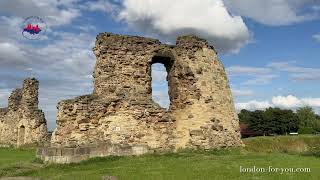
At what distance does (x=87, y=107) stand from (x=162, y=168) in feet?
15.4

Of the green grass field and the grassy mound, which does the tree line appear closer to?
the grassy mound

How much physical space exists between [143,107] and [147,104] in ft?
0.70

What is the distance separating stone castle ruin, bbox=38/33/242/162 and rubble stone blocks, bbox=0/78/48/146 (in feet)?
48.1

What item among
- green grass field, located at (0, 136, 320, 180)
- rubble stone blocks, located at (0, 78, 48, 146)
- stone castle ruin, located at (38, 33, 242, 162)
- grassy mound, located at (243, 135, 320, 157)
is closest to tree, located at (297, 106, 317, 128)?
grassy mound, located at (243, 135, 320, 157)

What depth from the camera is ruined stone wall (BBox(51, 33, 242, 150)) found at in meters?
15.8

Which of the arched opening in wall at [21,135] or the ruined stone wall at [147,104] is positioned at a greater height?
the ruined stone wall at [147,104]

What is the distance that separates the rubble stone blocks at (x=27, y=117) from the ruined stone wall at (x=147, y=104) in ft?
48.5

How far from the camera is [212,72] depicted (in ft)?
59.4

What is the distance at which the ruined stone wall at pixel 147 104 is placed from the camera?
51.8ft

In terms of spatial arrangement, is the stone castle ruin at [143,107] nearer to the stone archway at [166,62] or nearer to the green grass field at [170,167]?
the stone archway at [166,62]

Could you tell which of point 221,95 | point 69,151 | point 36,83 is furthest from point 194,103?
point 36,83

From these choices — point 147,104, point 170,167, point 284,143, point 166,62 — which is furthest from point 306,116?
point 170,167

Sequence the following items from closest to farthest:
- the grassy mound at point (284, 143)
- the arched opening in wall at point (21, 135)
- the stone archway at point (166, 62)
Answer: the stone archway at point (166, 62), the grassy mound at point (284, 143), the arched opening in wall at point (21, 135)

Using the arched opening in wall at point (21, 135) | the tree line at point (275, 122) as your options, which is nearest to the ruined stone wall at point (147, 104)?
the arched opening in wall at point (21, 135)
